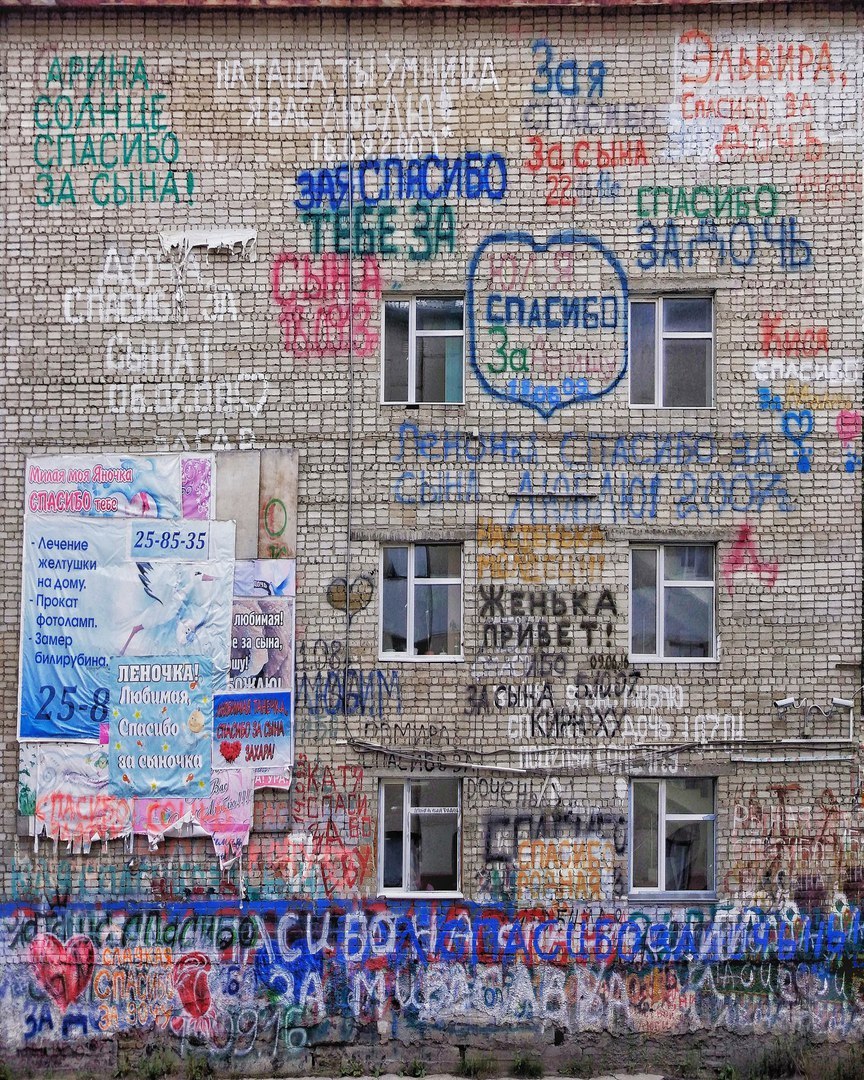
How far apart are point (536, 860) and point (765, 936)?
2.04m

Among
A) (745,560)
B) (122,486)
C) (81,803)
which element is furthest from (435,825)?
(122,486)

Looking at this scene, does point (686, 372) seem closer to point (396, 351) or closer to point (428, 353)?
point (428, 353)

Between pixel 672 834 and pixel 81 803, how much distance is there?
511 centimetres

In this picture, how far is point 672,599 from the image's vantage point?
34.9ft

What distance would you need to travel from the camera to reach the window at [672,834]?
10.4m

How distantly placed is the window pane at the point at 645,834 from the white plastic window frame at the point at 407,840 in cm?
153

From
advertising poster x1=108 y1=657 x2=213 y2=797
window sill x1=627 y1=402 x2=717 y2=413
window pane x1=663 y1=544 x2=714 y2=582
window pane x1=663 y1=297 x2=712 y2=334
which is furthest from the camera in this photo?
window pane x1=663 y1=297 x2=712 y2=334

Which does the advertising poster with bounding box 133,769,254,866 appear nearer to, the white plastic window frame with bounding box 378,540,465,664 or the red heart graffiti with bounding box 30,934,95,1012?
the red heart graffiti with bounding box 30,934,95,1012

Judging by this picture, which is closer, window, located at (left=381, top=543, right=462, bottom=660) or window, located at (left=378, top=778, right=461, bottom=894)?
window, located at (left=378, top=778, right=461, bottom=894)

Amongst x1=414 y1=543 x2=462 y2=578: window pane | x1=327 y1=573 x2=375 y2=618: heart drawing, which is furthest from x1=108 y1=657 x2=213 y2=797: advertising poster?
x1=414 y1=543 x2=462 y2=578: window pane

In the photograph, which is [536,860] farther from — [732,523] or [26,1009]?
[26,1009]

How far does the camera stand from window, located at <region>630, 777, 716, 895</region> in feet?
34.2

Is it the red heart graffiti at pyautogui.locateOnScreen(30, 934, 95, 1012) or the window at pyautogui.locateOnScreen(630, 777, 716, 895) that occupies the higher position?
the window at pyautogui.locateOnScreen(630, 777, 716, 895)

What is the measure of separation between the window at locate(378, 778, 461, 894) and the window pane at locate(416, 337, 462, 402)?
3.41 metres
